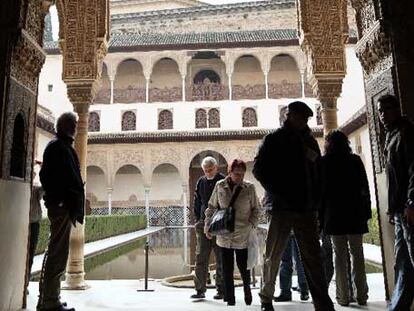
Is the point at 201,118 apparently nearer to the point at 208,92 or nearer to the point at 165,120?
the point at 208,92

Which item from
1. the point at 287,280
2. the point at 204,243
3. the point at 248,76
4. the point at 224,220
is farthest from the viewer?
the point at 248,76

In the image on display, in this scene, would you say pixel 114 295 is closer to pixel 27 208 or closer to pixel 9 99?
pixel 27 208

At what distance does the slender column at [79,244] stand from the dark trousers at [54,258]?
7.43ft

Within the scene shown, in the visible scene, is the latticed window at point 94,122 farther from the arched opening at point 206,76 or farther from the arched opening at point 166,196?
the arched opening at point 206,76

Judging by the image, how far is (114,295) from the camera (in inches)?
212

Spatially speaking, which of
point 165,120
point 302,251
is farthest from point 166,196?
point 302,251

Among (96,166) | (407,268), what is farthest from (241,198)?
(96,166)

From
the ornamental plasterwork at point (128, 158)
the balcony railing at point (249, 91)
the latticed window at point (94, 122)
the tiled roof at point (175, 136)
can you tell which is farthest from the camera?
the balcony railing at point (249, 91)

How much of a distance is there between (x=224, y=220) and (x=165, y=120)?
23.1 m

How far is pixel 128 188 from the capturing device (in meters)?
27.8

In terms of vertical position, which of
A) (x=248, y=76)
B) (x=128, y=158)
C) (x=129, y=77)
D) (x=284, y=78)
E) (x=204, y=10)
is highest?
(x=204, y=10)

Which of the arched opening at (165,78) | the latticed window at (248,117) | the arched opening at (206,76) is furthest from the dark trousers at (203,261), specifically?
the arched opening at (206,76)

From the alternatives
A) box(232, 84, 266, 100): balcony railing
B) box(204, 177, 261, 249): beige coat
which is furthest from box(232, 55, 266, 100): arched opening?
box(204, 177, 261, 249): beige coat

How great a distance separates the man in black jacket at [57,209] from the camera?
12.2ft
